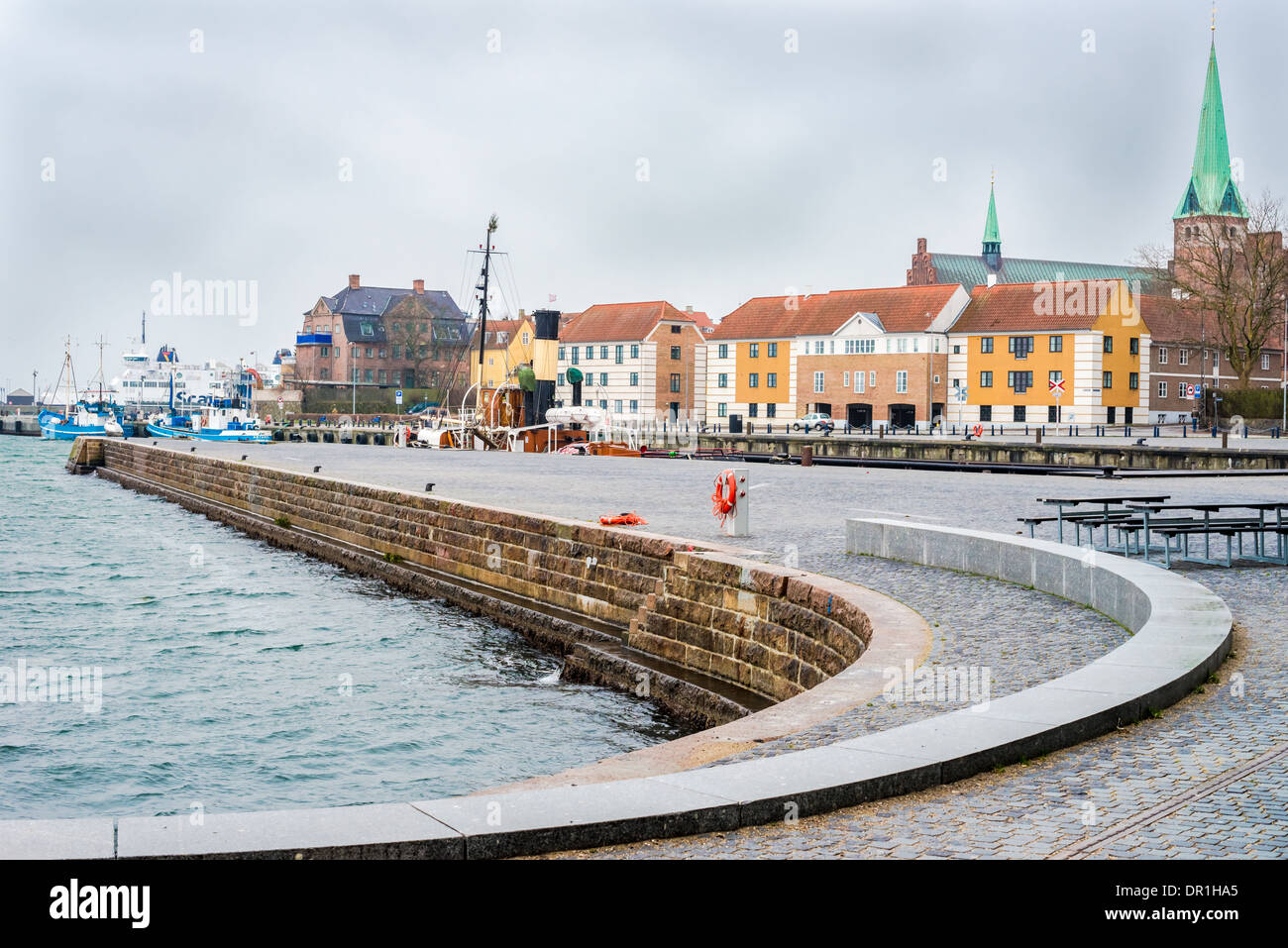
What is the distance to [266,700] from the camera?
14.6 metres

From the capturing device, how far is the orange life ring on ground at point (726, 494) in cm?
1747

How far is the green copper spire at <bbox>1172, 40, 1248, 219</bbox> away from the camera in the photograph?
362 ft

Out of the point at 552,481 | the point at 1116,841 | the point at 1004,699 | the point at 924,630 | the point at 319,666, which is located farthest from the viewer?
the point at 552,481

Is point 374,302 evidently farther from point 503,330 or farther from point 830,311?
point 830,311

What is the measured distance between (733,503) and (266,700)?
6.65 meters

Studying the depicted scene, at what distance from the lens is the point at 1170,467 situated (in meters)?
40.7

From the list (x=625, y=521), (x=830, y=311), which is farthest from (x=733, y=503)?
(x=830, y=311)

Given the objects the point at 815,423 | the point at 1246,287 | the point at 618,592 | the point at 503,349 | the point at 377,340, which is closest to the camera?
the point at 618,592

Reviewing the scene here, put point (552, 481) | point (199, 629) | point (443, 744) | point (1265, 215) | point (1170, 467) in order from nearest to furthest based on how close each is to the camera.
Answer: point (443, 744) < point (199, 629) < point (552, 481) < point (1170, 467) < point (1265, 215)

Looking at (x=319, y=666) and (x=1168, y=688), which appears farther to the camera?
(x=319, y=666)

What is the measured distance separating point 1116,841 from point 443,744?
8288 millimetres

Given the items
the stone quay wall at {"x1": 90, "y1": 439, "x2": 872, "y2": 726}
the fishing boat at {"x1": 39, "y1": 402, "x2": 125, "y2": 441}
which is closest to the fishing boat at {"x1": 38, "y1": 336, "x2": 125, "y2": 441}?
the fishing boat at {"x1": 39, "y1": 402, "x2": 125, "y2": 441}
